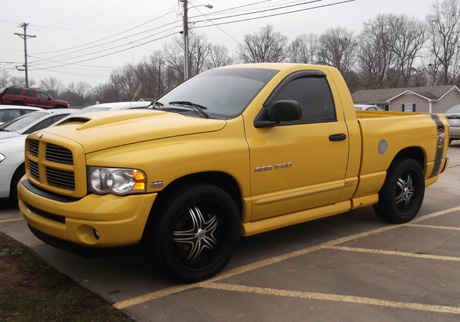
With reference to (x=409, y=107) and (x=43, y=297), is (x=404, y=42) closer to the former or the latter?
(x=409, y=107)

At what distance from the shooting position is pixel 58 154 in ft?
12.2

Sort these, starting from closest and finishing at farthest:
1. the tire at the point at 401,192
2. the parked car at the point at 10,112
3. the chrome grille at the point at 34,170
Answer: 1. the chrome grille at the point at 34,170
2. the tire at the point at 401,192
3. the parked car at the point at 10,112

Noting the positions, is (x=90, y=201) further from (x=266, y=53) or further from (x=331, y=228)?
(x=266, y=53)

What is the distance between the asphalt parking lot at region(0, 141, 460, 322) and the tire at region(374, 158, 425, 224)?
0.73 ft

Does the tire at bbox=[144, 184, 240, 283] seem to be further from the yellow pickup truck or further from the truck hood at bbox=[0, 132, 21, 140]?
the truck hood at bbox=[0, 132, 21, 140]

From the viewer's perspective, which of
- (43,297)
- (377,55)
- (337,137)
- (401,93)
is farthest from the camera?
(377,55)

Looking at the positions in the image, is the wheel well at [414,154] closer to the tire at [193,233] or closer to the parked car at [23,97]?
the tire at [193,233]

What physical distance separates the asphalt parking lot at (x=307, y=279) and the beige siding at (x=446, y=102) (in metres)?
48.6

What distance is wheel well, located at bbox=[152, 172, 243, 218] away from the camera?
3793 millimetres

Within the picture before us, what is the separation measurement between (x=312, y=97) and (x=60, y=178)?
2683 millimetres

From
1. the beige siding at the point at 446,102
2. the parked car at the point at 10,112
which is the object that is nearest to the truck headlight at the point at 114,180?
the parked car at the point at 10,112

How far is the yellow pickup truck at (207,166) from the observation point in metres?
3.51

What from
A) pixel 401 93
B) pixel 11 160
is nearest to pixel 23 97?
pixel 11 160

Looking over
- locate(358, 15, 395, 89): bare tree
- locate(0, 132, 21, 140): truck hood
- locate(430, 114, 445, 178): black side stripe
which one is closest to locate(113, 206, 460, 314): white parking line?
locate(430, 114, 445, 178): black side stripe
